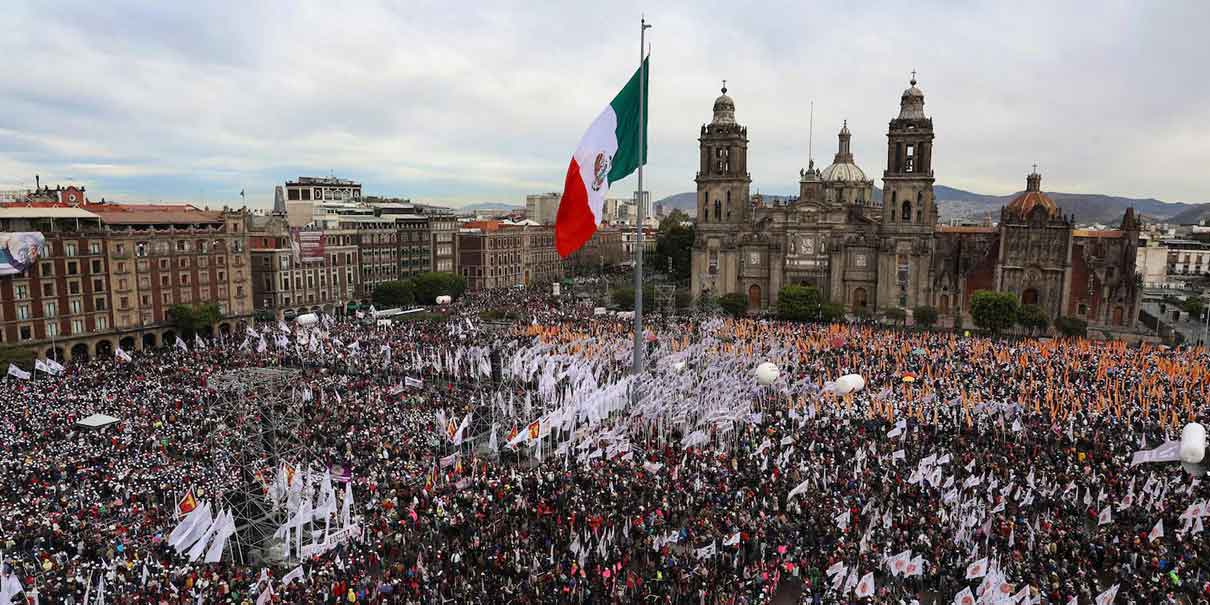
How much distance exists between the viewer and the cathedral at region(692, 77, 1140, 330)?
222ft

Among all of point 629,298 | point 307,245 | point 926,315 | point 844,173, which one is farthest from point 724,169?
point 307,245

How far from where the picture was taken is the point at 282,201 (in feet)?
332

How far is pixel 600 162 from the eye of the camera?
2344cm

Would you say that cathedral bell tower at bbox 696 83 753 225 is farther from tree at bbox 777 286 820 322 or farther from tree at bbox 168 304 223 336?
tree at bbox 168 304 223 336

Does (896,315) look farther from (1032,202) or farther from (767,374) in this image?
(767,374)

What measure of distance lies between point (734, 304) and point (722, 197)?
12314mm

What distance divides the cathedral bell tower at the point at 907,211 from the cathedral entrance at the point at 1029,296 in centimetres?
767

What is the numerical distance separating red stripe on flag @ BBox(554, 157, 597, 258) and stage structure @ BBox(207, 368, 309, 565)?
9760mm

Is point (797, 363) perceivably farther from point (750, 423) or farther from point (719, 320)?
point (719, 320)

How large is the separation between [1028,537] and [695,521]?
8.70 meters

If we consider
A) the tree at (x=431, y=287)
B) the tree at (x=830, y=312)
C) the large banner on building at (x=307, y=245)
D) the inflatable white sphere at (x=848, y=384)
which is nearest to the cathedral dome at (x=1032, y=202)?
the tree at (x=830, y=312)

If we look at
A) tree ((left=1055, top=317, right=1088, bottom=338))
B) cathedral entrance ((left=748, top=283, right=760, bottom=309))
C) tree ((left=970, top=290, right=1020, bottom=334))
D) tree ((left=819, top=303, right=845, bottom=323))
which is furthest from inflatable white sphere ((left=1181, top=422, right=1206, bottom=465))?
cathedral entrance ((left=748, top=283, right=760, bottom=309))

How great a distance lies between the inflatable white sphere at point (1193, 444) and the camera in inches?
938

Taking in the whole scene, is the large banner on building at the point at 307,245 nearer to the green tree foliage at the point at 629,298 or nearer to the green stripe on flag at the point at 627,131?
the green tree foliage at the point at 629,298
